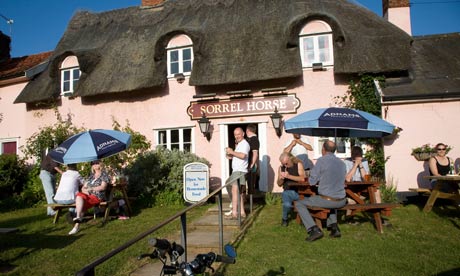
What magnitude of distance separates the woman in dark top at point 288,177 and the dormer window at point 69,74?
9553mm

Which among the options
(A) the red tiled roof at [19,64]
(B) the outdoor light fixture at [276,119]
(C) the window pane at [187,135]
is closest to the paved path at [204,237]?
(B) the outdoor light fixture at [276,119]

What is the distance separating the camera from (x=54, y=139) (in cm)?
1207

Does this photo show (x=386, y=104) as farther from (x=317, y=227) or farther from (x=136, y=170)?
(x=136, y=170)

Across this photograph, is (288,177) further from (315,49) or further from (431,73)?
(431,73)

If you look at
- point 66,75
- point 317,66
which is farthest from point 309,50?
point 66,75

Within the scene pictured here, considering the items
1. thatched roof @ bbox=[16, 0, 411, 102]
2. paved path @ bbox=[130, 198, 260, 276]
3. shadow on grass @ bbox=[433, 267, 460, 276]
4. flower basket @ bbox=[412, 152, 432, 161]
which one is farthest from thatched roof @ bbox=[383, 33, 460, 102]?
shadow on grass @ bbox=[433, 267, 460, 276]

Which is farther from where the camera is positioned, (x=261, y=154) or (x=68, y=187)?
(x=261, y=154)

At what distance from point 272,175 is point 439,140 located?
14.8 ft

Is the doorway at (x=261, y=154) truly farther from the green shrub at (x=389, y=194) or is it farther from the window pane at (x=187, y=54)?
the green shrub at (x=389, y=194)

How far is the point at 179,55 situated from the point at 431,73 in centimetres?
775

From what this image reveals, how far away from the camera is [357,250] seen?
15.6 feet

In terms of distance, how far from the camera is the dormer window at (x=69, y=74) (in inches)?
502

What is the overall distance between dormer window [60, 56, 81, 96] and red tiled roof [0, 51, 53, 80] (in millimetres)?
2177

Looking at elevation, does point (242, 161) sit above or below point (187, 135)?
below
